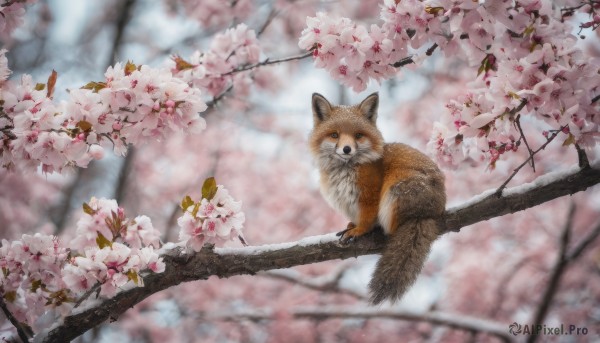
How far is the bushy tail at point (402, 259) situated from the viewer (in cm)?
308

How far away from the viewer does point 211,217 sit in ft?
9.44

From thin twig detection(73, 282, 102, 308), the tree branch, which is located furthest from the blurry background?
thin twig detection(73, 282, 102, 308)

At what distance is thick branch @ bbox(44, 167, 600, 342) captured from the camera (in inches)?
122

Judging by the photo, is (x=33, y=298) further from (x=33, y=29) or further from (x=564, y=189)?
(x=33, y=29)

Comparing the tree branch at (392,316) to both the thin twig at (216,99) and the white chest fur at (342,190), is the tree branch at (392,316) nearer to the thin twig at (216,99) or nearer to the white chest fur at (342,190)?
the white chest fur at (342,190)

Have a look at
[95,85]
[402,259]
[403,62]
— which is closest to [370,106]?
[403,62]

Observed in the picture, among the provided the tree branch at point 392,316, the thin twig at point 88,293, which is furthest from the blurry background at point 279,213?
the thin twig at point 88,293

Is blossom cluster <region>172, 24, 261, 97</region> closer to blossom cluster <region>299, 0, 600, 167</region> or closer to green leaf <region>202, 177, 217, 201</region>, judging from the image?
blossom cluster <region>299, 0, 600, 167</region>

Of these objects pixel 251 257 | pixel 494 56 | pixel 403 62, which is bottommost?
pixel 251 257

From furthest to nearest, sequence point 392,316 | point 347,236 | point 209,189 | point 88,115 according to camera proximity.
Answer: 1. point 392,316
2. point 347,236
3. point 209,189
4. point 88,115

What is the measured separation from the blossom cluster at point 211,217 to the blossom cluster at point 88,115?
447 mm

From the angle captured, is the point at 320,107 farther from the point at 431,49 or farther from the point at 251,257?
the point at 251,257

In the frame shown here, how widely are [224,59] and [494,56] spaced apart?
2.23m

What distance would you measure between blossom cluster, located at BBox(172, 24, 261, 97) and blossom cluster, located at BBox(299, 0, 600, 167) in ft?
3.92
